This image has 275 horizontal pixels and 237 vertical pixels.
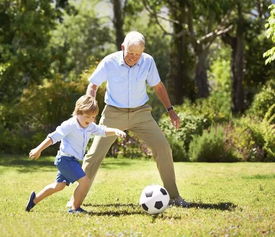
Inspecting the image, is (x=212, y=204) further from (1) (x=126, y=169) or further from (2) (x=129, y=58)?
(1) (x=126, y=169)

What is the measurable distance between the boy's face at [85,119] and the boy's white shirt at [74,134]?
1.5 inches

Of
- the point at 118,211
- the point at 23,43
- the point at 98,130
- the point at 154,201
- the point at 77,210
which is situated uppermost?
the point at 98,130

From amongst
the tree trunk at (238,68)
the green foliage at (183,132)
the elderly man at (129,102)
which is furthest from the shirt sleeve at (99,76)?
the tree trunk at (238,68)

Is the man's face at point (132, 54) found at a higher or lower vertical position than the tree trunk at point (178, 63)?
higher

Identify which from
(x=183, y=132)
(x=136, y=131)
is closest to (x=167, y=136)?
(x=183, y=132)

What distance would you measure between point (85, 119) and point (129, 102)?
0.83 m

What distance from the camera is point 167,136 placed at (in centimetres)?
1627

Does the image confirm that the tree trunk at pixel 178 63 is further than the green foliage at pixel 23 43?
Yes

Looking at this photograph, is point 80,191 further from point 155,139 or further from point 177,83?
point 177,83

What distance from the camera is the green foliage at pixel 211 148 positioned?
15602 mm

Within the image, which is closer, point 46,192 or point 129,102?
point 46,192

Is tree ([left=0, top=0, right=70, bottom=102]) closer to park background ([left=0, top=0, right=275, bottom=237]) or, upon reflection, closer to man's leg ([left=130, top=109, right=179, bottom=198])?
park background ([left=0, top=0, right=275, bottom=237])

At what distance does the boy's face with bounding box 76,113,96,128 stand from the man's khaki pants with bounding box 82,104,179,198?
2.18ft

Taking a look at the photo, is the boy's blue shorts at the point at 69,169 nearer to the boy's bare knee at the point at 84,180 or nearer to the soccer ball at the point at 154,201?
the boy's bare knee at the point at 84,180
